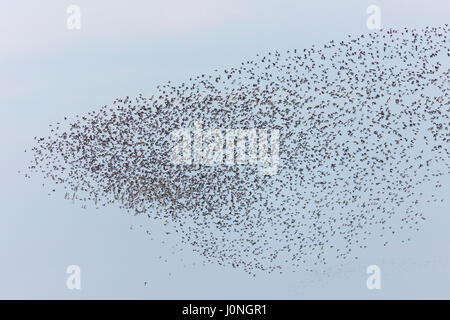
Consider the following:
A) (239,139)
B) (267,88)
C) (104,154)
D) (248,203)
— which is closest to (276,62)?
(267,88)

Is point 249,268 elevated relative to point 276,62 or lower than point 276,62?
lower

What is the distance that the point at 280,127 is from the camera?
1090cm

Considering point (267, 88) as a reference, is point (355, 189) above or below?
below

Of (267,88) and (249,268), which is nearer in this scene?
(249,268)

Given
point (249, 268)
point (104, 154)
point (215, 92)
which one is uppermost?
point (215, 92)

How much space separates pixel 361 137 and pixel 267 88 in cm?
164

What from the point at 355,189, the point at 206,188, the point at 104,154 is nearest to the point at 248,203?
the point at 206,188

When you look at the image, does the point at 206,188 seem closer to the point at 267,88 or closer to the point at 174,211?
the point at 174,211

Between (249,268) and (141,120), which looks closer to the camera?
(249,268)

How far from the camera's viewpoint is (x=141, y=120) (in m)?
11.2

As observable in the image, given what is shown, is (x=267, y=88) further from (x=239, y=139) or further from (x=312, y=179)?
(x=312, y=179)

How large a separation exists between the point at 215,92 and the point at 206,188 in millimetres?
1504

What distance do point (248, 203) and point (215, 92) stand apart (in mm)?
1810

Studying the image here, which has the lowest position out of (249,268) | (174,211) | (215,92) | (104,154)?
(249,268)
